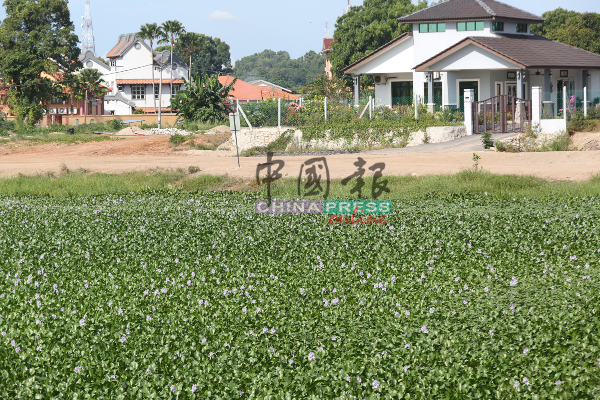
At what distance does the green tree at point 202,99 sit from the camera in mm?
46344

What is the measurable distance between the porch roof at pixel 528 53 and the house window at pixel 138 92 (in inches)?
2131

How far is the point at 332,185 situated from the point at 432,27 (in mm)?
23573

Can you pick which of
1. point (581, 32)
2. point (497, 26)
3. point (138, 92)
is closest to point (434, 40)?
point (497, 26)

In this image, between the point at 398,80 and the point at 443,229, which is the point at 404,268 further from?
the point at 398,80

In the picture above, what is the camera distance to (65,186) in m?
21.8

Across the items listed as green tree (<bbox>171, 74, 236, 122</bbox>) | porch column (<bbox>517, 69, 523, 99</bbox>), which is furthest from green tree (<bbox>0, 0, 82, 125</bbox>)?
porch column (<bbox>517, 69, 523, 99</bbox>)

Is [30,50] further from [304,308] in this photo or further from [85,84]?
[304,308]

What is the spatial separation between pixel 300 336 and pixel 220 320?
3.83ft

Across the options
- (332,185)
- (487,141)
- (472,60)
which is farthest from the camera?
(472,60)

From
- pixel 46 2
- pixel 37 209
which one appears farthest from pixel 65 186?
pixel 46 2

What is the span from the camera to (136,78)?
85.4m

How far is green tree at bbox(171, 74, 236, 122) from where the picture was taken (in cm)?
4634

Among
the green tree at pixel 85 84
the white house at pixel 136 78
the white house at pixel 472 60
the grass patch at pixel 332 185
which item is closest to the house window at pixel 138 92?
the white house at pixel 136 78

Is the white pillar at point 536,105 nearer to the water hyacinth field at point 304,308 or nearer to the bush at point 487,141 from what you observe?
the bush at point 487,141
